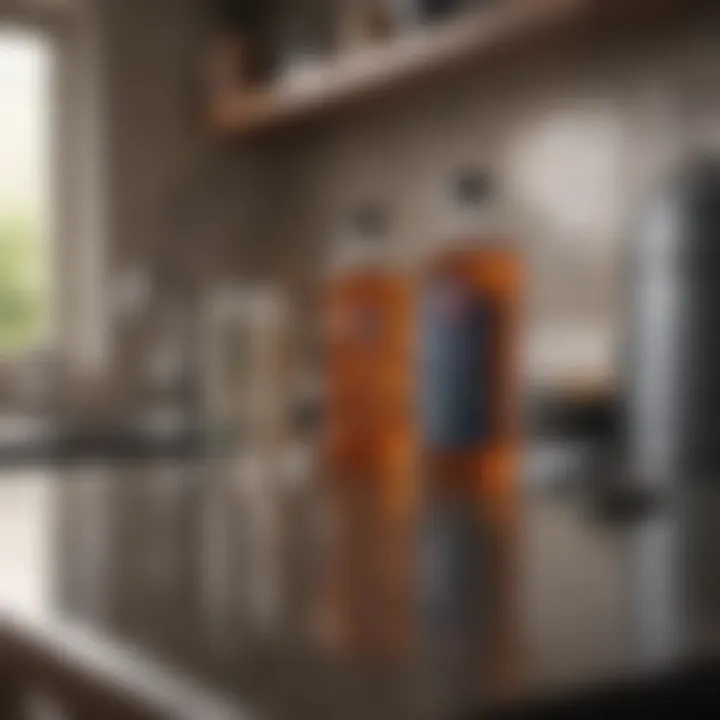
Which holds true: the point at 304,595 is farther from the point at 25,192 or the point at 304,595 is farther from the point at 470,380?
the point at 25,192

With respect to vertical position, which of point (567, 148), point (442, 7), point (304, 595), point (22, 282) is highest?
point (442, 7)

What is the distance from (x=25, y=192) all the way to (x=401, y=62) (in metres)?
0.79

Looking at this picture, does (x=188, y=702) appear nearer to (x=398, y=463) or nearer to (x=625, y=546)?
(x=625, y=546)

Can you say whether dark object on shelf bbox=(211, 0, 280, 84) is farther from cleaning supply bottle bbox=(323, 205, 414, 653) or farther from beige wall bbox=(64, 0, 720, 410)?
cleaning supply bottle bbox=(323, 205, 414, 653)

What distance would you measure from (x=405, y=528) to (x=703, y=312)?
37cm

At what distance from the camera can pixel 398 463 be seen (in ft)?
3.92

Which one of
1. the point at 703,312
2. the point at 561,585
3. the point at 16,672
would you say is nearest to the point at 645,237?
the point at 703,312

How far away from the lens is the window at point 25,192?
210cm

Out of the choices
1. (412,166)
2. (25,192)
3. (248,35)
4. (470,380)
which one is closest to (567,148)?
(412,166)

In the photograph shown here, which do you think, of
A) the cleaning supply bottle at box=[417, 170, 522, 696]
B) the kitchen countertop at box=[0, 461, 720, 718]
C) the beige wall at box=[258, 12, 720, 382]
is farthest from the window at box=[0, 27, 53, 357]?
the kitchen countertop at box=[0, 461, 720, 718]

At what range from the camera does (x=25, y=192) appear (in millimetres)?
2117

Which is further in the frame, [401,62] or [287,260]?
[287,260]

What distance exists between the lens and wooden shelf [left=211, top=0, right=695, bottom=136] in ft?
4.21

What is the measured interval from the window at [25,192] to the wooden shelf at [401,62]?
0.28 meters
